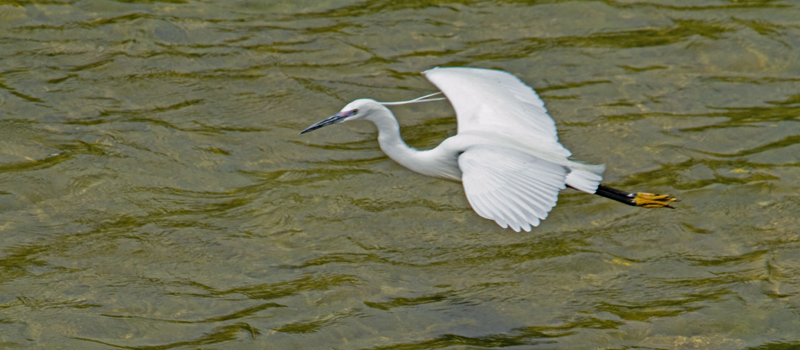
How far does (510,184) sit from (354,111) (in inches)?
46.4

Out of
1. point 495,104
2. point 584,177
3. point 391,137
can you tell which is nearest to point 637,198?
point 584,177

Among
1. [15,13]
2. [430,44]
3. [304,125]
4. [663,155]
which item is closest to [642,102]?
[663,155]

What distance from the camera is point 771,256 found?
16.1 ft

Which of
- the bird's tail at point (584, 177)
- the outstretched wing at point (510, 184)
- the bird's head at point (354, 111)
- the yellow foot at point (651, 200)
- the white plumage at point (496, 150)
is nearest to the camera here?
the outstretched wing at point (510, 184)

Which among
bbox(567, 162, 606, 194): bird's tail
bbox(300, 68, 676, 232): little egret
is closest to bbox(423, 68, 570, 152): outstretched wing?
bbox(300, 68, 676, 232): little egret

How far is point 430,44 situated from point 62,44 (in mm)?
2921

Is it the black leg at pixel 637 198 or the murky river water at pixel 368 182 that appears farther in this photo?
the black leg at pixel 637 198

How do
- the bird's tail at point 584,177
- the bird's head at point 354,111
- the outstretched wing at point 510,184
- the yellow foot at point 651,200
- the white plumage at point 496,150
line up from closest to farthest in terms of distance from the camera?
the outstretched wing at point 510,184 → the white plumage at point 496,150 → the bird's tail at point 584,177 → the bird's head at point 354,111 → the yellow foot at point 651,200

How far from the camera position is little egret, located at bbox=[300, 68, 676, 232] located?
3.91 meters

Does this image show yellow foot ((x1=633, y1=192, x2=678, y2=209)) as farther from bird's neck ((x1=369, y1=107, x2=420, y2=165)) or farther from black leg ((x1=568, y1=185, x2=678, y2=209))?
bird's neck ((x1=369, y1=107, x2=420, y2=165))

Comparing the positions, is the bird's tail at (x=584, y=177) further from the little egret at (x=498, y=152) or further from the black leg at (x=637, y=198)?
the black leg at (x=637, y=198)

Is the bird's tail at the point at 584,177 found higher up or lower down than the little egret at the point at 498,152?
lower down

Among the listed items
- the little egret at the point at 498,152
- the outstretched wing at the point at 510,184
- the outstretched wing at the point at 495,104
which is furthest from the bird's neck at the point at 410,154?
the outstretched wing at the point at 510,184

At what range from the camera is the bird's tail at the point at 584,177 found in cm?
447
